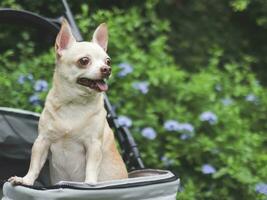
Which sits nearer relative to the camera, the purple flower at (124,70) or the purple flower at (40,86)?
the purple flower at (40,86)

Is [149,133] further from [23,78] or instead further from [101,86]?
[101,86]

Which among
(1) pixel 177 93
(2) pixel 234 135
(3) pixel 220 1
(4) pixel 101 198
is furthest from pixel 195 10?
(4) pixel 101 198

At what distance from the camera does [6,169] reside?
268 cm

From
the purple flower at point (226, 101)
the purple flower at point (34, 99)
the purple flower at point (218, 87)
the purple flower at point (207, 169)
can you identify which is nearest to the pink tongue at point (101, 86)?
the purple flower at point (34, 99)

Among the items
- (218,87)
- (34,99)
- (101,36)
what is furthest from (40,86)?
(218,87)

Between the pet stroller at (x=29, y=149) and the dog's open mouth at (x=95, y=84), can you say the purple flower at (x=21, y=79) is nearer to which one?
the pet stroller at (x=29, y=149)

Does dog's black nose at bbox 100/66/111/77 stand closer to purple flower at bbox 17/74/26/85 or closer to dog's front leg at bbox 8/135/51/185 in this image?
dog's front leg at bbox 8/135/51/185

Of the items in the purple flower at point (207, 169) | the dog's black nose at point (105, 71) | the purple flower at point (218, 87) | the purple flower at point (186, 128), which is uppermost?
the dog's black nose at point (105, 71)

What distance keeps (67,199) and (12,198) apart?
0.18m

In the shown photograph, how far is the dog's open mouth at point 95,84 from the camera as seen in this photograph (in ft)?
6.76

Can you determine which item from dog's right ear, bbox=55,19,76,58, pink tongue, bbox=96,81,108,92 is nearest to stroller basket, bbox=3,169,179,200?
pink tongue, bbox=96,81,108,92

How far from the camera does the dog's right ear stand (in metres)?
2.15

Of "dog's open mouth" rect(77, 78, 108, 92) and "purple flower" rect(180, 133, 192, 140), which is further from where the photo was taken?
"purple flower" rect(180, 133, 192, 140)

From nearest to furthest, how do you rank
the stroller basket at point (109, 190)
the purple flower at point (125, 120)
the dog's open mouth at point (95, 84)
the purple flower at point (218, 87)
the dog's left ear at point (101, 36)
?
the stroller basket at point (109, 190), the dog's open mouth at point (95, 84), the dog's left ear at point (101, 36), the purple flower at point (125, 120), the purple flower at point (218, 87)
